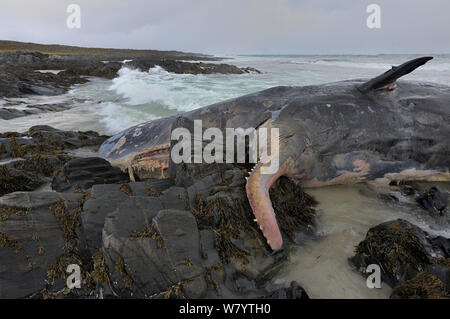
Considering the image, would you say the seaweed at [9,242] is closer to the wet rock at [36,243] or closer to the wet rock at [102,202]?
the wet rock at [36,243]

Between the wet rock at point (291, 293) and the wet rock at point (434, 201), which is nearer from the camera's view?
the wet rock at point (291, 293)

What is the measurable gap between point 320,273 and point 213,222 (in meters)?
1.14

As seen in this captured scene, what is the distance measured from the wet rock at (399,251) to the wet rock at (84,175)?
345 cm

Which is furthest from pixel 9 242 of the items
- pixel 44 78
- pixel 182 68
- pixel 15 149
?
pixel 182 68

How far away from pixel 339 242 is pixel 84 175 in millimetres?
3530

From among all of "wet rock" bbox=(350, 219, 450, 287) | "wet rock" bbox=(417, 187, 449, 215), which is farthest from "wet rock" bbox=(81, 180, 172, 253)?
"wet rock" bbox=(417, 187, 449, 215)

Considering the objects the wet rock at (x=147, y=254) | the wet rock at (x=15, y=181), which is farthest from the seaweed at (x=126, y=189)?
the wet rock at (x=15, y=181)

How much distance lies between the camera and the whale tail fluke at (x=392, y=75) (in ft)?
11.8

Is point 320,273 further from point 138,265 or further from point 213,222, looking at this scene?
point 138,265

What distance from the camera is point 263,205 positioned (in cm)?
285

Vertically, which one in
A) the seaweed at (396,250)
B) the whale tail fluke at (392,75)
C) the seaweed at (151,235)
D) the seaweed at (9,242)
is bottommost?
the seaweed at (396,250)

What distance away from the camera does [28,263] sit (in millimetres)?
2439

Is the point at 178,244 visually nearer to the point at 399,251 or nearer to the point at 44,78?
the point at 399,251

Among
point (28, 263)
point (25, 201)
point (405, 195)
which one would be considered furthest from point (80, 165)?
point (405, 195)
